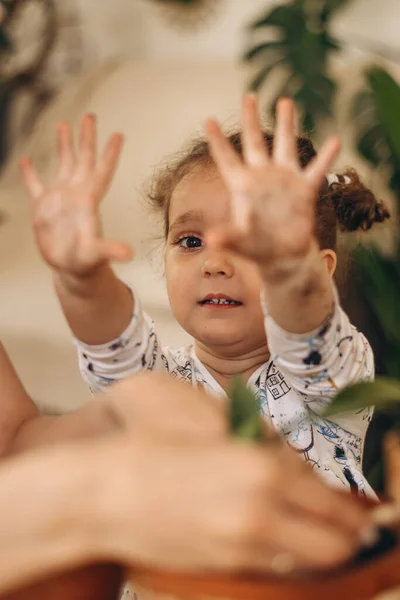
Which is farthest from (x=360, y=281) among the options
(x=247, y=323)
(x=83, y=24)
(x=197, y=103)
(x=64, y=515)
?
(x=83, y=24)

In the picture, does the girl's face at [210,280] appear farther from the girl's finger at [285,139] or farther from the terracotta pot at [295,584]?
the terracotta pot at [295,584]

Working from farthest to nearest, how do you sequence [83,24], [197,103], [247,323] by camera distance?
[83,24] → [197,103] → [247,323]

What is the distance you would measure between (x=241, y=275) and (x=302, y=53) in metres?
1.38

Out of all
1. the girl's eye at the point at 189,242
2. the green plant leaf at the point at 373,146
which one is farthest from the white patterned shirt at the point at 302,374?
the green plant leaf at the point at 373,146

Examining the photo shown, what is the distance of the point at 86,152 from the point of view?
2.06 feet

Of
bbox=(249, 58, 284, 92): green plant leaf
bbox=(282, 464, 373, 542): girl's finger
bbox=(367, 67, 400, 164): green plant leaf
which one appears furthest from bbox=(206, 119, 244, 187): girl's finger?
bbox=(249, 58, 284, 92): green plant leaf

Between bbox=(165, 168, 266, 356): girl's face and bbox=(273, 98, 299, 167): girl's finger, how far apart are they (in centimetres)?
27

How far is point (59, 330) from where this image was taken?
1820 millimetres

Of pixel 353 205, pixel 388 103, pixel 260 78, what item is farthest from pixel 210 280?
pixel 260 78

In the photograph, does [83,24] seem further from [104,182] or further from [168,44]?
[104,182]

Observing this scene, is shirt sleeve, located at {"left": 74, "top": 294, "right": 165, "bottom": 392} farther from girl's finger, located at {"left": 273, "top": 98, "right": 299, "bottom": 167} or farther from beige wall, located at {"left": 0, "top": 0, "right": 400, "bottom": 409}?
beige wall, located at {"left": 0, "top": 0, "right": 400, "bottom": 409}

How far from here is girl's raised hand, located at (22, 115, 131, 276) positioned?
596mm

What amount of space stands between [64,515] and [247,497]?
10 centimetres

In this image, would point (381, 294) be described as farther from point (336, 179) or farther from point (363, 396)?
point (363, 396)
